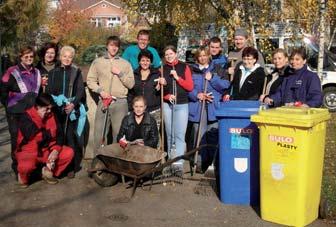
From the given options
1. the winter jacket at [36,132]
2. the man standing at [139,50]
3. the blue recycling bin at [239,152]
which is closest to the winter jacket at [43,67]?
the winter jacket at [36,132]

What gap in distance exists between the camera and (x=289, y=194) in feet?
17.5

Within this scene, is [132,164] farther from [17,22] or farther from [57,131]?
[17,22]

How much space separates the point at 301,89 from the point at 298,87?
0.04 m

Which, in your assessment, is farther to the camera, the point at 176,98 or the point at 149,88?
the point at 149,88

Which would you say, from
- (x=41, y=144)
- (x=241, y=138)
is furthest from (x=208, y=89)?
(x=41, y=144)

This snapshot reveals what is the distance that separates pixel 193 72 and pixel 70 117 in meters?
1.77

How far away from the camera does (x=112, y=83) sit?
762 cm

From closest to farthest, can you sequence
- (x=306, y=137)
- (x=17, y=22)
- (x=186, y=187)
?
(x=306, y=137) < (x=186, y=187) < (x=17, y=22)

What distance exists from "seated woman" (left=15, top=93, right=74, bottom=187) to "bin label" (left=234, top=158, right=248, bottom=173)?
7.42ft

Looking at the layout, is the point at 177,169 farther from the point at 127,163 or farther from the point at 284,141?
the point at 284,141

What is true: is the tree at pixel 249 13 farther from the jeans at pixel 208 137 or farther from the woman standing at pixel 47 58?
the woman standing at pixel 47 58

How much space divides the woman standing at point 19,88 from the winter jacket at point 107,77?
83 cm

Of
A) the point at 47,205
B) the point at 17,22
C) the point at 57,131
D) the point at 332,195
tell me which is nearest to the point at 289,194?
the point at 332,195

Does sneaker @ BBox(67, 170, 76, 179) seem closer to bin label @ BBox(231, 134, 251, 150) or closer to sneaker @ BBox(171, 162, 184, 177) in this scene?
sneaker @ BBox(171, 162, 184, 177)
